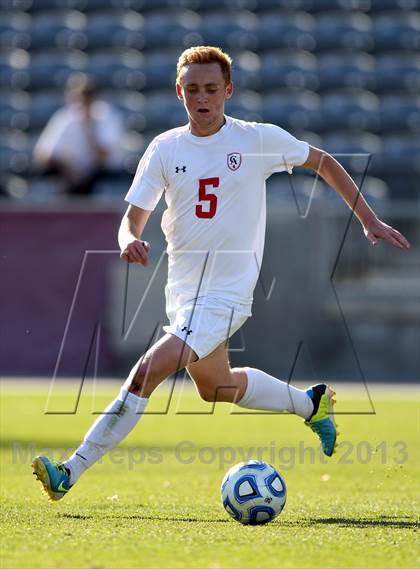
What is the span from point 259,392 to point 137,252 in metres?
1.49

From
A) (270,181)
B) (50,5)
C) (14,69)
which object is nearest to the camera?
(270,181)

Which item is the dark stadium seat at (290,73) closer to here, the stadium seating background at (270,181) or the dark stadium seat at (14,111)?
the stadium seating background at (270,181)

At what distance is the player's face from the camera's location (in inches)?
227

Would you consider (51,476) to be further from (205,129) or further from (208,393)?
(205,129)

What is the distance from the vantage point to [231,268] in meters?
5.90

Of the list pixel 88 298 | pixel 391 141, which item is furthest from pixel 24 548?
pixel 391 141

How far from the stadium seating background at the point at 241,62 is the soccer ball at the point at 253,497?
1100cm

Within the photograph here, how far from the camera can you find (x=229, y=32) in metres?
17.5

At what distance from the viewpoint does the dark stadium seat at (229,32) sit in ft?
57.2

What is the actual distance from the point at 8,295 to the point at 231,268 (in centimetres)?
747

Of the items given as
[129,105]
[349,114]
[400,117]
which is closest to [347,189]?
[349,114]

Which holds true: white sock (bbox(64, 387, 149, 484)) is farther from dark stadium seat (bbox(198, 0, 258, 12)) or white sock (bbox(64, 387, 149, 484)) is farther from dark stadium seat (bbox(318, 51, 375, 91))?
dark stadium seat (bbox(198, 0, 258, 12))

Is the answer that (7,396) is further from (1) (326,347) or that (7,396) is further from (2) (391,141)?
(2) (391,141)

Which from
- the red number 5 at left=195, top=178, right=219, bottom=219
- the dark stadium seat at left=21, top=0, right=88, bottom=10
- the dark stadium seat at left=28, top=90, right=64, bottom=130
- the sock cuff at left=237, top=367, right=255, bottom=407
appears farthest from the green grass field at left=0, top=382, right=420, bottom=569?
the dark stadium seat at left=21, top=0, right=88, bottom=10
